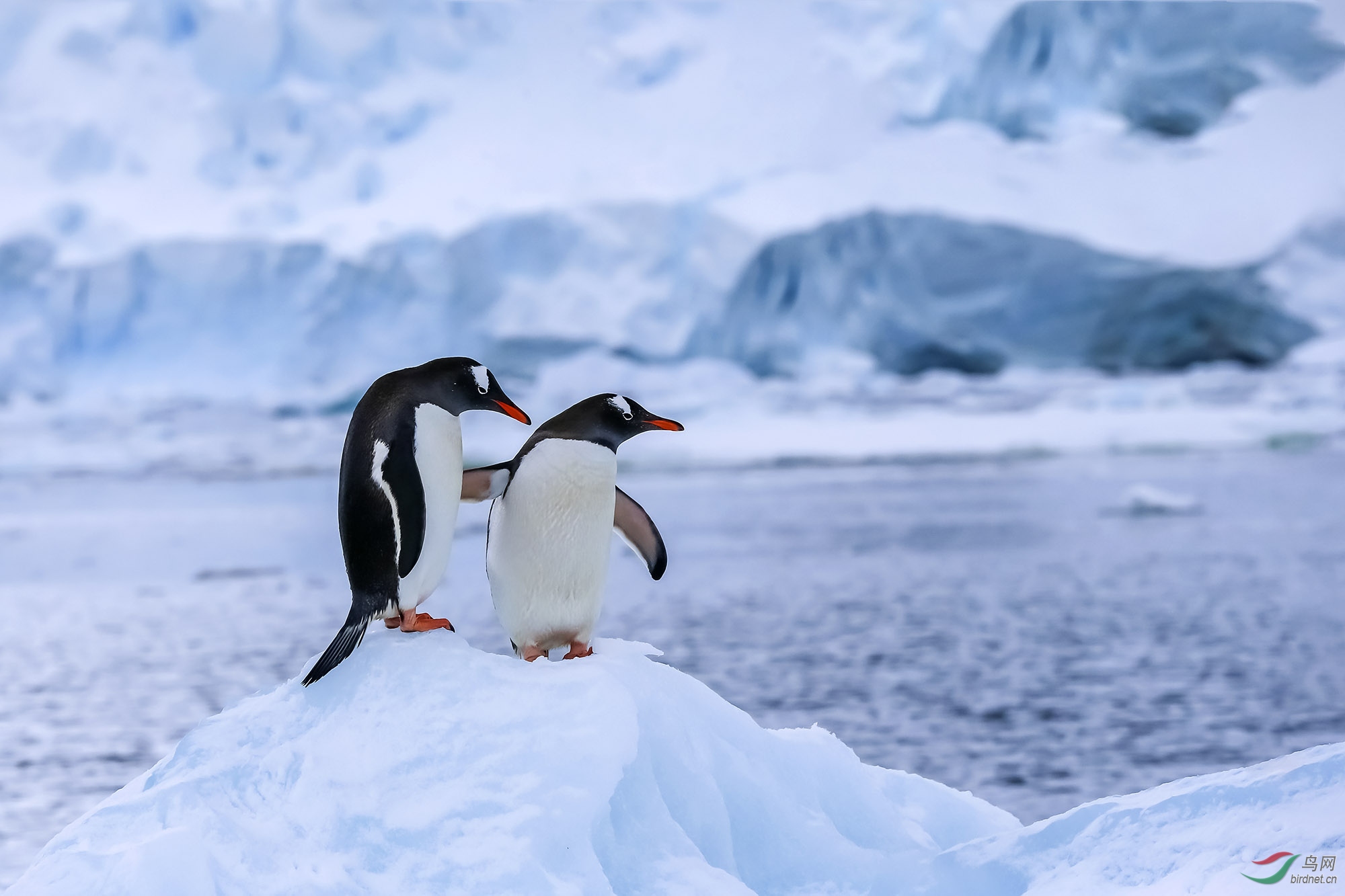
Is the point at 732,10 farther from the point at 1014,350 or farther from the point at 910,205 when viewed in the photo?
the point at 1014,350

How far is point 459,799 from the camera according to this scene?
5.80 ft

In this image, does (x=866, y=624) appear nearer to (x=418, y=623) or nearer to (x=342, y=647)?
(x=418, y=623)

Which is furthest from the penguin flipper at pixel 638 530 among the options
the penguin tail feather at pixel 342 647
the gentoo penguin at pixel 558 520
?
the penguin tail feather at pixel 342 647

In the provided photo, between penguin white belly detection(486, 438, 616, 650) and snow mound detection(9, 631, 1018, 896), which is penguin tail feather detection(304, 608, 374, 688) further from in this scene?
penguin white belly detection(486, 438, 616, 650)

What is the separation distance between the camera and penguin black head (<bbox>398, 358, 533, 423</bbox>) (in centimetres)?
202

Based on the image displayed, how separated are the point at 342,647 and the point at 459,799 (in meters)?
0.32

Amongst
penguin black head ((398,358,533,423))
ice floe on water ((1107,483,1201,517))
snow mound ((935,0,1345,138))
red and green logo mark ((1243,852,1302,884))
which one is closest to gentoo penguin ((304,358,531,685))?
penguin black head ((398,358,533,423))

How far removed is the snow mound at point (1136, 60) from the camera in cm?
1304

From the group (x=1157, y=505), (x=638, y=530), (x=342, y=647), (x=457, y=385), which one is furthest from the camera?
(x=1157, y=505)

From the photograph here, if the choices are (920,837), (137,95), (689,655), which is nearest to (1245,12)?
(689,655)

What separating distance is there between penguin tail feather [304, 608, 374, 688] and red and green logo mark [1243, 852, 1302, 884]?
134cm

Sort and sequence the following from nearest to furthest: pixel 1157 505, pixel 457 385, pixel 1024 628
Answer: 1. pixel 457 385
2. pixel 1024 628
3. pixel 1157 505

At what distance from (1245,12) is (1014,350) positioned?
4.25 m

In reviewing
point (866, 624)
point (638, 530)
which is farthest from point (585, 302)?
point (638, 530)
